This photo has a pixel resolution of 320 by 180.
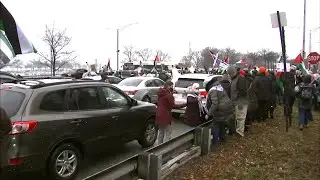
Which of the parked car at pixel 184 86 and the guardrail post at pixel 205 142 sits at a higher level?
the parked car at pixel 184 86

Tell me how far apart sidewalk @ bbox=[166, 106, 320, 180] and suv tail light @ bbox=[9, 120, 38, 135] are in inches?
93.9

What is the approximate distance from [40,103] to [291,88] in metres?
9.47

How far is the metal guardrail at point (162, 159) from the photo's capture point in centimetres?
552

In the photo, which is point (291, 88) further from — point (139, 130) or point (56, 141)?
point (56, 141)

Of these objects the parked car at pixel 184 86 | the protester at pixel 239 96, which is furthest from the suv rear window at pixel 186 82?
the protester at pixel 239 96

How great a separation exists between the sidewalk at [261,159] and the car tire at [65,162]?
1.61m

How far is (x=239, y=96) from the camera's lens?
1047cm

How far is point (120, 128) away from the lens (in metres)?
8.18

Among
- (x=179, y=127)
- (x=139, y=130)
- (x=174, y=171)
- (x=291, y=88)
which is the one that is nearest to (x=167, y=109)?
(x=139, y=130)

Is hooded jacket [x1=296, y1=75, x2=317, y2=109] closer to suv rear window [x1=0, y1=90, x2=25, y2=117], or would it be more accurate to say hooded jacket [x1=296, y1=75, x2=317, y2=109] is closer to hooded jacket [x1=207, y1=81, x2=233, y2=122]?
hooded jacket [x1=207, y1=81, x2=233, y2=122]

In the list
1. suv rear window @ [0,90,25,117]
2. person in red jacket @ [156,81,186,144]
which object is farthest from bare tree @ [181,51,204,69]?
suv rear window @ [0,90,25,117]

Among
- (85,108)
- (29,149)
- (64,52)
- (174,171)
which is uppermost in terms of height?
(64,52)

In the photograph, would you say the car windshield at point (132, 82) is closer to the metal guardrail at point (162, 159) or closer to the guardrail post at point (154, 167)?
the metal guardrail at point (162, 159)

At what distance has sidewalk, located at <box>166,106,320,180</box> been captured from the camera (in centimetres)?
721
